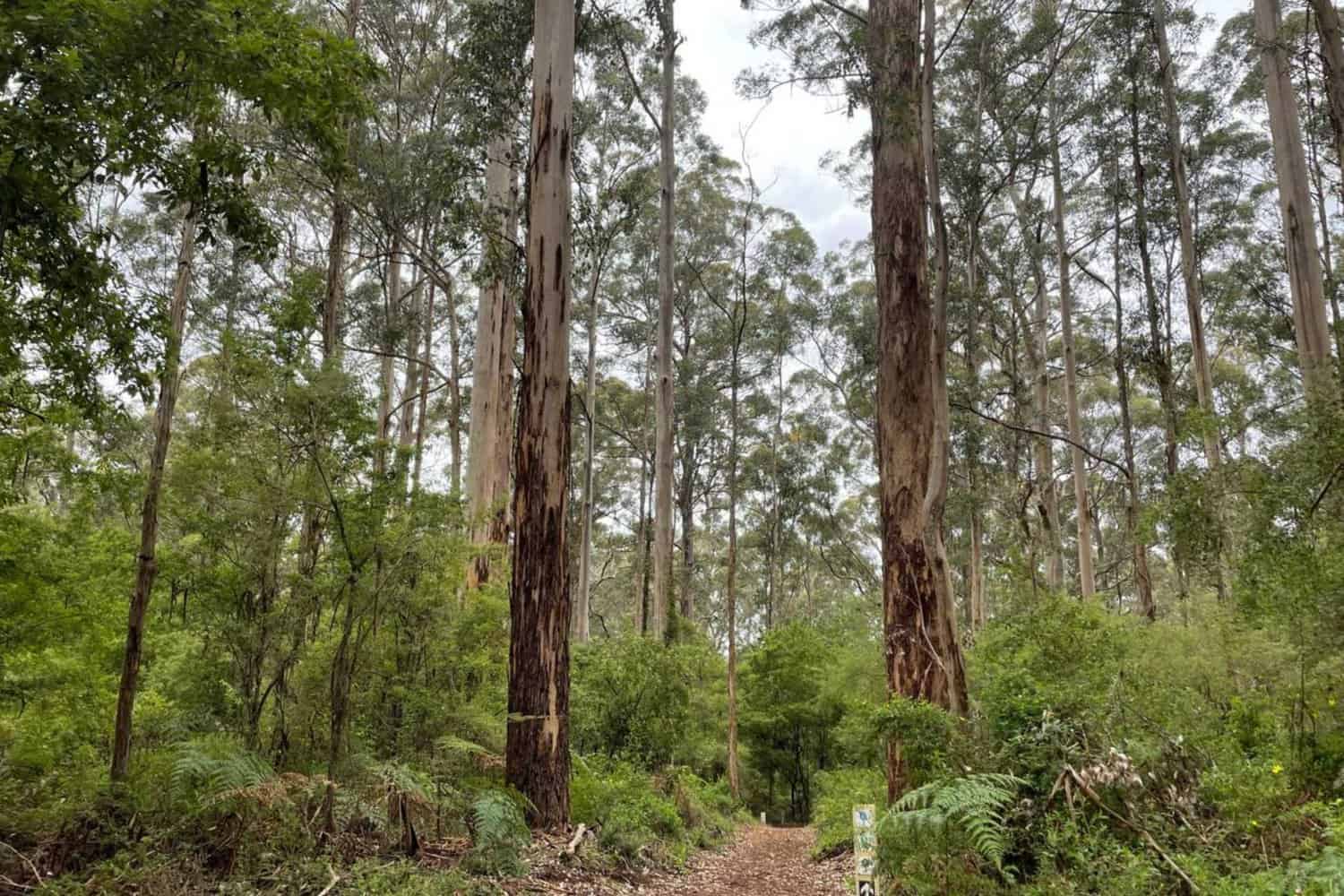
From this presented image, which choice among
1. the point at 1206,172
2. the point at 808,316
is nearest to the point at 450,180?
the point at 808,316

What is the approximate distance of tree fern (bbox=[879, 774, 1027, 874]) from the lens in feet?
11.5

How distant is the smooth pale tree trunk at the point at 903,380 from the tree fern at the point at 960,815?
178 cm

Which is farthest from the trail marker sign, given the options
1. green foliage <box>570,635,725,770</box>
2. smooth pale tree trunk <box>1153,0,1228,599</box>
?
smooth pale tree trunk <box>1153,0,1228,599</box>

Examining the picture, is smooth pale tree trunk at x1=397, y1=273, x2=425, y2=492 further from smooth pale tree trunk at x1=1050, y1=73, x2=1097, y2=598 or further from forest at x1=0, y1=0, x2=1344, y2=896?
smooth pale tree trunk at x1=1050, y1=73, x2=1097, y2=598

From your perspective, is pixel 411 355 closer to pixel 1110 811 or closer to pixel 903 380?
pixel 903 380

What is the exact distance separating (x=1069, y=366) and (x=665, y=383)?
9177mm

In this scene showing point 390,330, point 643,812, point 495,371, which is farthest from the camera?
point 390,330

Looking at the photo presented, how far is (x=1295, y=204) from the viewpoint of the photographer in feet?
32.8

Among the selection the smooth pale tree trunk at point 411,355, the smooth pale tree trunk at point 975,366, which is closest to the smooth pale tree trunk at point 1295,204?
the smooth pale tree trunk at point 975,366

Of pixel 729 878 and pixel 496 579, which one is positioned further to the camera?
pixel 496 579

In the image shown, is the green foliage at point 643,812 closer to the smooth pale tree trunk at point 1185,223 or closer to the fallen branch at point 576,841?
the fallen branch at point 576,841

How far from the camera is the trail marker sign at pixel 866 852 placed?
404cm

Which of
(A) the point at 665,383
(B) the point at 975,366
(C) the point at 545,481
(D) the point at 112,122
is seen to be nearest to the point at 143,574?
(D) the point at 112,122

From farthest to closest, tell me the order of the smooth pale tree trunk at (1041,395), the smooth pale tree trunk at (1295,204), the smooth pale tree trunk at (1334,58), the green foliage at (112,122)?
the smooth pale tree trunk at (1041,395), the smooth pale tree trunk at (1295,204), the smooth pale tree trunk at (1334,58), the green foliage at (112,122)
